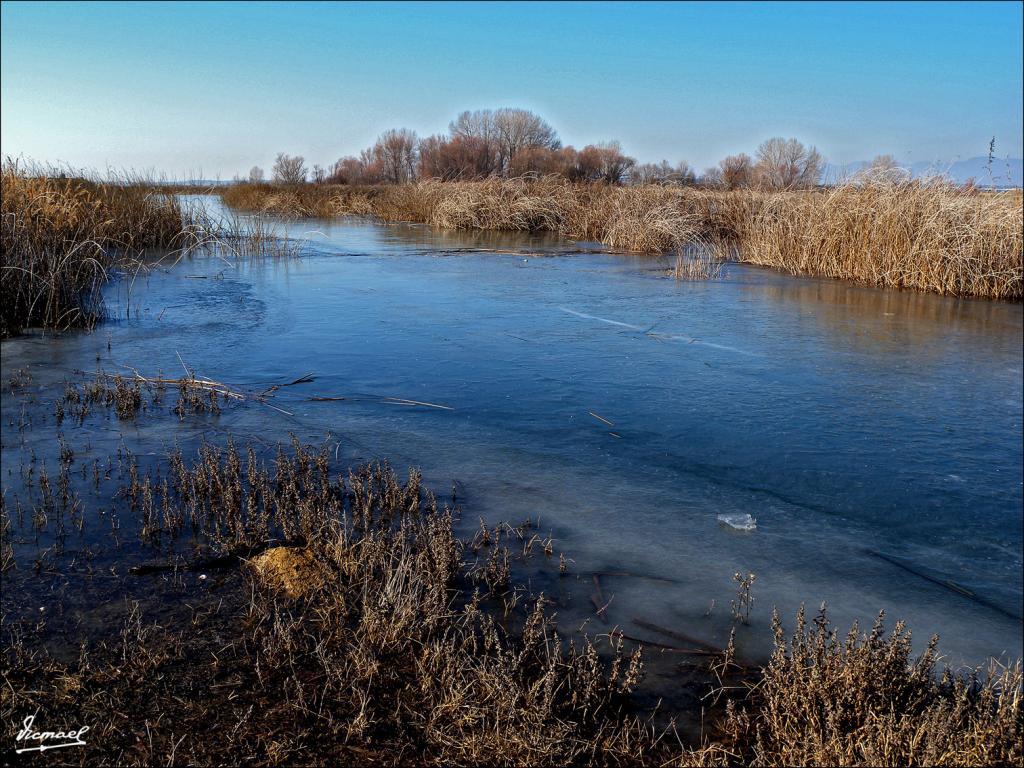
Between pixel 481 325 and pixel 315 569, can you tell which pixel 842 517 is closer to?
pixel 315 569

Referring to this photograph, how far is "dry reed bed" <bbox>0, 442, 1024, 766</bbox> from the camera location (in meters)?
2.20

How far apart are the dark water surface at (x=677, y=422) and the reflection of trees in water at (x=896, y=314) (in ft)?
0.23

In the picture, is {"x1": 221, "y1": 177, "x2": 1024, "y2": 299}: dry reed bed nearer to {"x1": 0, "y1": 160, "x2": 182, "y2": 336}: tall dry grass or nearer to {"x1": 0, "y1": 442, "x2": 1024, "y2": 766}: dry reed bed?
{"x1": 0, "y1": 442, "x2": 1024, "y2": 766}: dry reed bed

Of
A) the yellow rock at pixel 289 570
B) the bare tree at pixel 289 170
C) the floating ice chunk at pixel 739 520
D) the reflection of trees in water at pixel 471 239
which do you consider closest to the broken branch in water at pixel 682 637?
the floating ice chunk at pixel 739 520

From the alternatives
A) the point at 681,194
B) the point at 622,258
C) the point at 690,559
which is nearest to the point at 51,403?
the point at 690,559

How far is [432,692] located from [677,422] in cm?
336

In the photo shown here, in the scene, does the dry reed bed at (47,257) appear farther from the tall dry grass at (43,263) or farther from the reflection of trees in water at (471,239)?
the reflection of trees in water at (471,239)

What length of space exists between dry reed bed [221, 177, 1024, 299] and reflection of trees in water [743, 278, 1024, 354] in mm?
427

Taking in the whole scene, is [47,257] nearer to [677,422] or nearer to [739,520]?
[677,422]

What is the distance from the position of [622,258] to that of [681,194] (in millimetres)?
3886

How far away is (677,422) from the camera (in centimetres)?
543

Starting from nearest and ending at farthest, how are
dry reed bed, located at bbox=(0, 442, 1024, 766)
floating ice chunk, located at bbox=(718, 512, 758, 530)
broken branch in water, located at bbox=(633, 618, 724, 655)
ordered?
dry reed bed, located at bbox=(0, 442, 1024, 766)
broken branch in water, located at bbox=(633, 618, 724, 655)
floating ice chunk, located at bbox=(718, 512, 758, 530)

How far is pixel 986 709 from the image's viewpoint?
222 cm

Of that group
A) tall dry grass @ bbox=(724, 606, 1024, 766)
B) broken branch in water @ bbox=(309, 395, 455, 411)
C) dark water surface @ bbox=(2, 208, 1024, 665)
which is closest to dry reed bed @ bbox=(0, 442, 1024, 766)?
tall dry grass @ bbox=(724, 606, 1024, 766)
